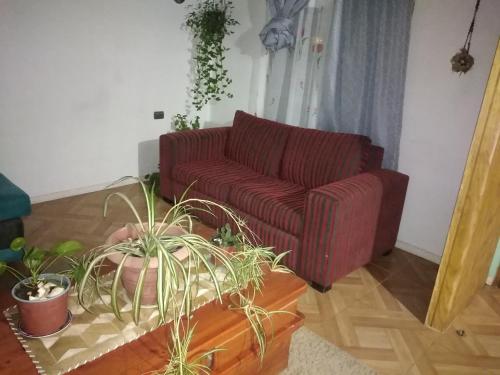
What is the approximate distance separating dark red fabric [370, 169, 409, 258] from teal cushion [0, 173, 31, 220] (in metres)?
2.09

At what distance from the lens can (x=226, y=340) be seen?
1395mm

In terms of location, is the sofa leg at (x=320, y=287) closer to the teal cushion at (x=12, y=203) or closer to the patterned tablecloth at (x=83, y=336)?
the patterned tablecloth at (x=83, y=336)

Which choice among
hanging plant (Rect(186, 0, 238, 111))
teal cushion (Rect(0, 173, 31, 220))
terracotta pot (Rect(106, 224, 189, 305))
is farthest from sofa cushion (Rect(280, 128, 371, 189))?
teal cushion (Rect(0, 173, 31, 220))

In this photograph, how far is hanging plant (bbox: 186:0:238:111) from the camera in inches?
145

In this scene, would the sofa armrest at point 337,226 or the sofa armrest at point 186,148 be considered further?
the sofa armrest at point 186,148

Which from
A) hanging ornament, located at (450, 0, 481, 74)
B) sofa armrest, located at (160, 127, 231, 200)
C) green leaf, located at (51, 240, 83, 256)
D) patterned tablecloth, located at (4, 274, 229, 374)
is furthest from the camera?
sofa armrest, located at (160, 127, 231, 200)

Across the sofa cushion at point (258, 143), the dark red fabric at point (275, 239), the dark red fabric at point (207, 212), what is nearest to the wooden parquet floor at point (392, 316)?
the dark red fabric at point (275, 239)

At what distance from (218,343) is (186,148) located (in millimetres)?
2159

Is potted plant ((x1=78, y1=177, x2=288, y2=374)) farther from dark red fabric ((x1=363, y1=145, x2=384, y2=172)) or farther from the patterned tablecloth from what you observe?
dark red fabric ((x1=363, y1=145, x2=384, y2=172))

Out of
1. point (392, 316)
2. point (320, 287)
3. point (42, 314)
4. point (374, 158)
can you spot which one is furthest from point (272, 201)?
point (42, 314)

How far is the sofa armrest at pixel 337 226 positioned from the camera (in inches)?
88.4

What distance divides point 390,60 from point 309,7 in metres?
0.84

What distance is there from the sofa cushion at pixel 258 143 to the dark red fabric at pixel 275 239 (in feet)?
1.86

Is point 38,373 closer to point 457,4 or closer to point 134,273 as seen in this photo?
point 134,273
